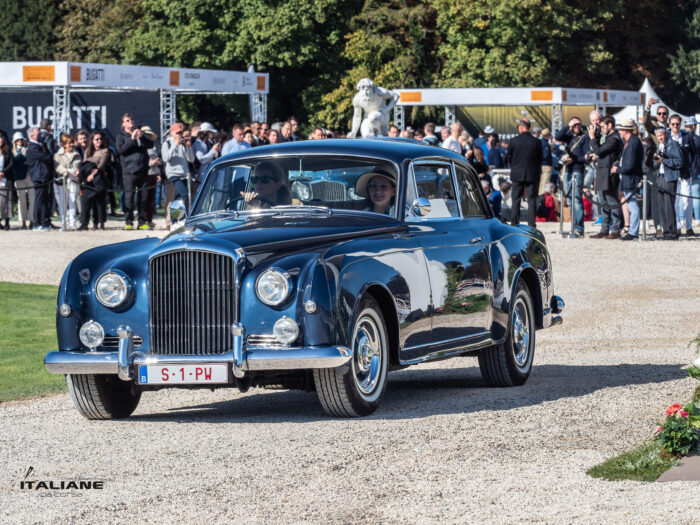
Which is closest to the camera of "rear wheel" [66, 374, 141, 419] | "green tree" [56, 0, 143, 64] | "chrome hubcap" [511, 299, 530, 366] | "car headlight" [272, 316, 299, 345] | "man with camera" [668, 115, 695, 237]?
"car headlight" [272, 316, 299, 345]

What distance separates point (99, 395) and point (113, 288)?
31.5 inches

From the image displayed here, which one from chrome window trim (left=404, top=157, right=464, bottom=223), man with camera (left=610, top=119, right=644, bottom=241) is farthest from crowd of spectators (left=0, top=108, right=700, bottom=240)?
chrome window trim (left=404, top=157, right=464, bottom=223)

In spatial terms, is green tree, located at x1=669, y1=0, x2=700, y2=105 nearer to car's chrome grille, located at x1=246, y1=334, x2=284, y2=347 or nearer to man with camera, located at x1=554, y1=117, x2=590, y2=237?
man with camera, located at x1=554, y1=117, x2=590, y2=237

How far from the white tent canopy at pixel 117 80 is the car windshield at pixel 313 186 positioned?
22.1 m

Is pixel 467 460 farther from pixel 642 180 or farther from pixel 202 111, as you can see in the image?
pixel 202 111

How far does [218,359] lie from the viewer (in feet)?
28.2

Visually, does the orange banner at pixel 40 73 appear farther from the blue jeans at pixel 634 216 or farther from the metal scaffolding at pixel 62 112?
the blue jeans at pixel 634 216

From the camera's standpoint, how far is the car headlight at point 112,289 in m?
8.90

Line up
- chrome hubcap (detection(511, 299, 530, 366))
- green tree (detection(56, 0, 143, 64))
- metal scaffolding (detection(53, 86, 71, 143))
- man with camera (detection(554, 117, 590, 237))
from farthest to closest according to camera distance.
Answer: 1. green tree (detection(56, 0, 143, 64))
2. metal scaffolding (detection(53, 86, 71, 143))
3. man with camera (detection(554, 117, 590, 237))
4. chrome hubcap (detection(511, 299, 530, 366))

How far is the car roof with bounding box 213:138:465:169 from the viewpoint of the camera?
10.1 meters

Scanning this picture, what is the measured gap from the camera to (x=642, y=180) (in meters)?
25.6

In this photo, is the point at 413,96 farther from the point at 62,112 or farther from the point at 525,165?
the point at 525,165

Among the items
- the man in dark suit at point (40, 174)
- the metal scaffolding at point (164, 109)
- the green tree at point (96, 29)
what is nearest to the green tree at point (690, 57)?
the green tree at point (96, 29)

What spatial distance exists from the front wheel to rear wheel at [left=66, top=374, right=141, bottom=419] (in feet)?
4.79
